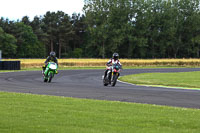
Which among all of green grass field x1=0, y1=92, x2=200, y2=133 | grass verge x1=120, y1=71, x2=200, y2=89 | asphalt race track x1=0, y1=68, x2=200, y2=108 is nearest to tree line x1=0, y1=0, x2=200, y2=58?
grass verge x1=120, y1=71, x2=200, y2=89

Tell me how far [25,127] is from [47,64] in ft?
50.4

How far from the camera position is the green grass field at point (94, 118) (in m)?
7.00

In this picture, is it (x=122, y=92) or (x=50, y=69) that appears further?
(x=50, y=69)

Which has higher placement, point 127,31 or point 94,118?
point 127,31

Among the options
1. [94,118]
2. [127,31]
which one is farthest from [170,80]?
[127,31]

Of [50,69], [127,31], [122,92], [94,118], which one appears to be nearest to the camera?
[94,118]

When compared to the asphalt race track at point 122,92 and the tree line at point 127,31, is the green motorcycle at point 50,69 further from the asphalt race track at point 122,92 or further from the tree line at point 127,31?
the tree line at point 127,31

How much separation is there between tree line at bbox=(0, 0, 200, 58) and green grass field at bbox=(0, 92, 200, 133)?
72.4 metres

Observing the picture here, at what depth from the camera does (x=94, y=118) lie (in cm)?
821

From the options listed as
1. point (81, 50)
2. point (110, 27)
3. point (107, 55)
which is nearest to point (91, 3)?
point (110, 27)

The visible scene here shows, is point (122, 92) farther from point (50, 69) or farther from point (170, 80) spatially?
point (170, 80)

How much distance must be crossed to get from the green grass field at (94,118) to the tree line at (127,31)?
72.4m

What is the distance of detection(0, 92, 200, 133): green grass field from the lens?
7.00 meters

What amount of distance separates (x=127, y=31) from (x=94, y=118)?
7992cm
